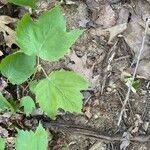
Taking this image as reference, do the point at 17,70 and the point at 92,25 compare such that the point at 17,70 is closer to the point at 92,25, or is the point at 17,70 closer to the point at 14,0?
the point at 14,0

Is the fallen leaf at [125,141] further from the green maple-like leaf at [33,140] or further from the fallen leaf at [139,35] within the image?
the green maple-like leaf at [33,140]

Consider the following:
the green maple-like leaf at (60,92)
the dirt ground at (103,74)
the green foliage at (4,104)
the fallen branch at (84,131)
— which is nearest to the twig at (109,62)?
the dirt ground at (103,74)

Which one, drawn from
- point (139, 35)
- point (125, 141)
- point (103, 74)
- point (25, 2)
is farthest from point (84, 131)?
point (25, 2)

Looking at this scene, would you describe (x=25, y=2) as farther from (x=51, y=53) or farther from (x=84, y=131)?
(x=84, y=131)

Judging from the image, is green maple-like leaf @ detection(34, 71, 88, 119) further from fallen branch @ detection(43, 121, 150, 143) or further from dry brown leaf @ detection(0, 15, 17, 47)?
dry brown leaf @ detection(0, 15, 17, 47)

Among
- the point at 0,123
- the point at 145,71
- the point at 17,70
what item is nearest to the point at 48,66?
the point at 17,70

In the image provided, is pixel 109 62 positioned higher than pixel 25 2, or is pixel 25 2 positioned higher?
pixel 25 2
